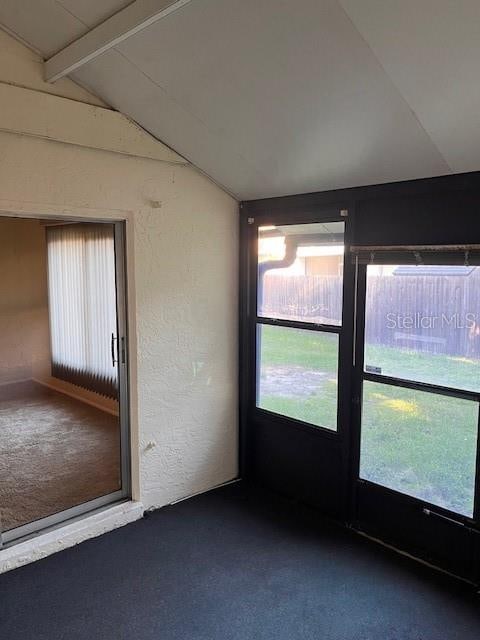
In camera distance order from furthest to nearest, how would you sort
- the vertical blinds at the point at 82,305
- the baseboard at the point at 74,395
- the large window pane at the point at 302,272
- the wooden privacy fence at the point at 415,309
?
the baseboard at the point at 74,395 → the vertical blinds at the point at 82,305 → the large window pane at the point at 302,272 → the wooden privacy fence at the point at 415,309

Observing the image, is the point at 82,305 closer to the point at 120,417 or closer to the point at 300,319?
the point at 120,417

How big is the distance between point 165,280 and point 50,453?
1.75 m

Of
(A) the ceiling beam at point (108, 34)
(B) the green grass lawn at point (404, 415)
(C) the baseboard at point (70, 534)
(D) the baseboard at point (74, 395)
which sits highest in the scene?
(A) the ceiling beam at point (108, 34)

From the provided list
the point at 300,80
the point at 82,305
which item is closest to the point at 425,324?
the point at 300,80

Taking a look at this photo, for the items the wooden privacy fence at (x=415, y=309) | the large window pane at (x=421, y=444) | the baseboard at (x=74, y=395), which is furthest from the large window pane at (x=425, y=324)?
the baseboard at (x=74, y=395)

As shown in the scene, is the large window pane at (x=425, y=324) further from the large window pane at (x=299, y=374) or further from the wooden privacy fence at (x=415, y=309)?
the large window pane at (x=299, y=374)

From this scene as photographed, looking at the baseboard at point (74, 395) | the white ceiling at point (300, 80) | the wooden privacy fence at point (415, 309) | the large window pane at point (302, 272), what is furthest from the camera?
the baseboard at point (74, 395)

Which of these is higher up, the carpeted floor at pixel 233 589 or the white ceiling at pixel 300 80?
the white ceiling at pixel 300 80

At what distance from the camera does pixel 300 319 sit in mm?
3285

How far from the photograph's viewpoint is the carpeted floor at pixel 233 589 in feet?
7.38

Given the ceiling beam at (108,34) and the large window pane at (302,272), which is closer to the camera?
the ceiling beam at (108,34)

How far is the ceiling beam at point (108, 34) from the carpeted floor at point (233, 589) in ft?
8.42

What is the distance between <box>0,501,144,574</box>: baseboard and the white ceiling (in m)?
2.25

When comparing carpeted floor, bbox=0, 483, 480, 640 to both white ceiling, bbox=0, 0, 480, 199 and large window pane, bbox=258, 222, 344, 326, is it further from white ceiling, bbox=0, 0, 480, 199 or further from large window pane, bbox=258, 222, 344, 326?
white ceiling, bbox=0, 0, 480, 199
